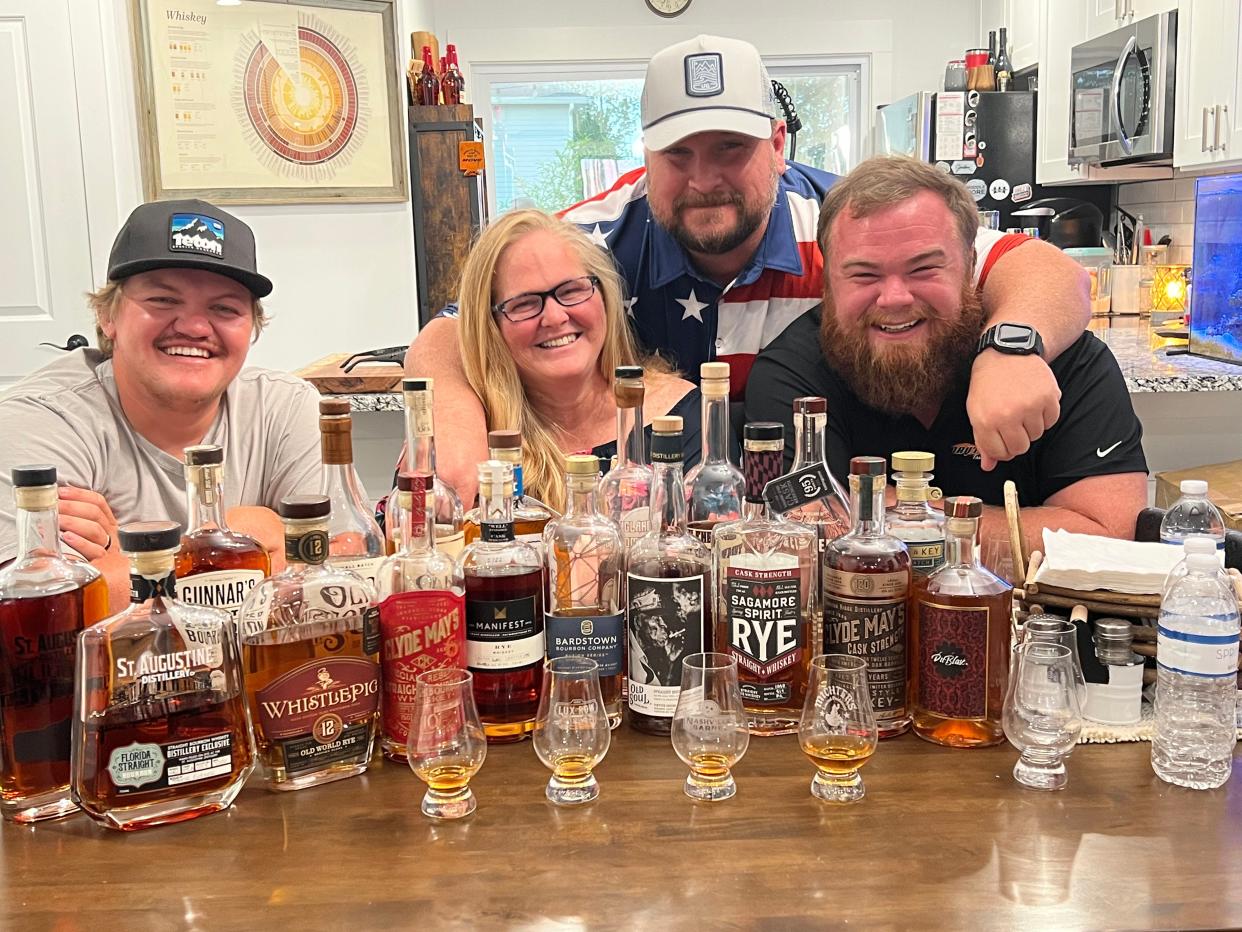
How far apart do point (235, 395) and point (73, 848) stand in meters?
1.12

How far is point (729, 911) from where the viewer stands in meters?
0.80

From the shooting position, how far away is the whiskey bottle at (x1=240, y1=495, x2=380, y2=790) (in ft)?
3.26

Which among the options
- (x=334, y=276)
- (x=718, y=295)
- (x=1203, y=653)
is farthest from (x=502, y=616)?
(x=334, y=276)

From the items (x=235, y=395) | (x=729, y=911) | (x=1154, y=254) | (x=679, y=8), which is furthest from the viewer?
(x=679, y=8)

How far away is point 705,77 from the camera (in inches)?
81.0

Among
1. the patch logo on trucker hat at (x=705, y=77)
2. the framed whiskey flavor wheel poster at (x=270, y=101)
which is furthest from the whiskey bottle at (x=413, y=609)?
the framed whiskey flavor wheel poster at (x=270, y=101)

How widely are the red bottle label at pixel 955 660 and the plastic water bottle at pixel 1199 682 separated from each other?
164mm

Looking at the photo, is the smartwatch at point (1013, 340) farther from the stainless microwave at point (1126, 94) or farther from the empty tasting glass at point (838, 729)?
the stainless microwave at point (1126, 94)


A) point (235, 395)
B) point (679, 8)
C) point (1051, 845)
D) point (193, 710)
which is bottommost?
point (1051, 845)

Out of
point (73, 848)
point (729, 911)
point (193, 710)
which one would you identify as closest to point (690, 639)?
point (729, 911)

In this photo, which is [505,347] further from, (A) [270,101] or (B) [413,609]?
(A) [270,101]

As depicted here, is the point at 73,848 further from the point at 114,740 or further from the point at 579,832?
the point at 579,832

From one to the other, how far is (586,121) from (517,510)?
4.83 m

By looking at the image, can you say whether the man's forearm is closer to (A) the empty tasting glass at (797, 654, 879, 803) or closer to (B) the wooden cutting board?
(A) the empty tasting glass at (797, 654, 879, 803)
